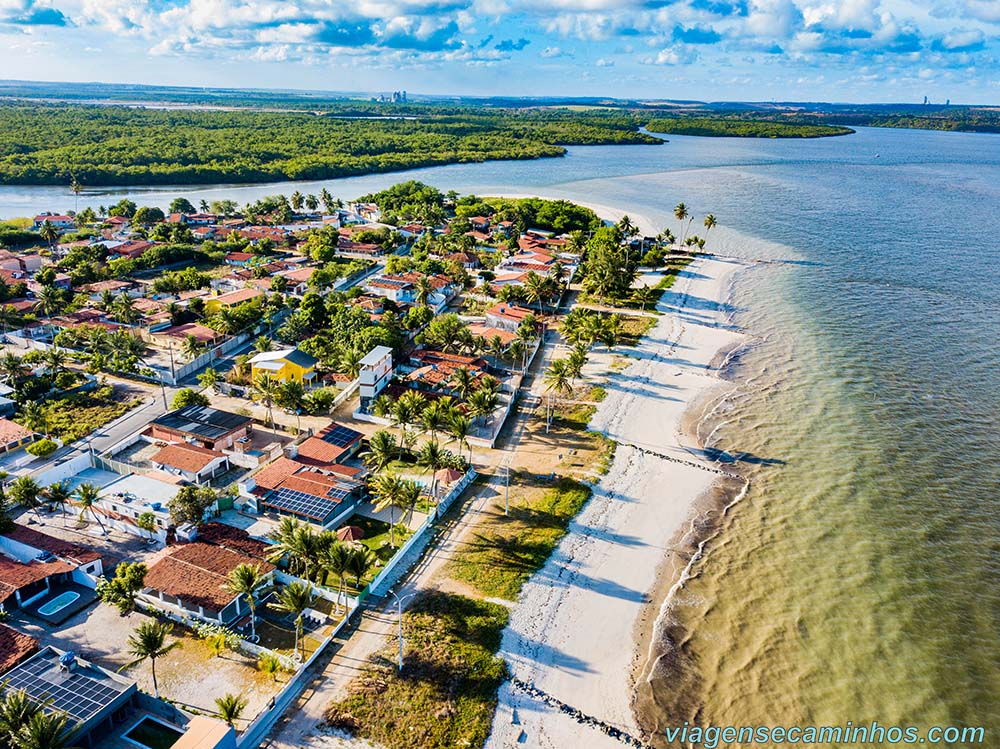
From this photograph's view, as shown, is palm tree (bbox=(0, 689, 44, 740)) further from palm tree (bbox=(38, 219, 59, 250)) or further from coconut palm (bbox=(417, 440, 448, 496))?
palm tree (bbox=(38, 219, 59, 250))

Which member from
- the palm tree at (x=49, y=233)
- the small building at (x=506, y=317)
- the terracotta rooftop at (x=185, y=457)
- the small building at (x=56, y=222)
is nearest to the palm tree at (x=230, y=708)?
the terracotta rooftop at (x=185, y=457)

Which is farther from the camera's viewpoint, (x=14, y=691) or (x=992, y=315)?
(x=992, y=315)

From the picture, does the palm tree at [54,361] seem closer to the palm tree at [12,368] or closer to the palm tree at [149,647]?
the palm tree at [12,368]

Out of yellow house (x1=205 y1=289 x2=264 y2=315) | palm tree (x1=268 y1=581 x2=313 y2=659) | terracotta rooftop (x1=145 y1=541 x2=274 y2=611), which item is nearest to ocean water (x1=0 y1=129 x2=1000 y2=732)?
palm tree (x1=268 y1=581 x2=313 y2=659)

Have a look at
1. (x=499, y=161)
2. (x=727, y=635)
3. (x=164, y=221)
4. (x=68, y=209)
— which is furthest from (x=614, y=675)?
(x=499, y=161)

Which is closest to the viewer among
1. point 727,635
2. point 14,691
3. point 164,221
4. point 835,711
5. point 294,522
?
point 14,691

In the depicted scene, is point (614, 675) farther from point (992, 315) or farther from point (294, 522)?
point (992, 315)

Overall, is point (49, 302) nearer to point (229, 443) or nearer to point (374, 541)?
point (229, 443)
